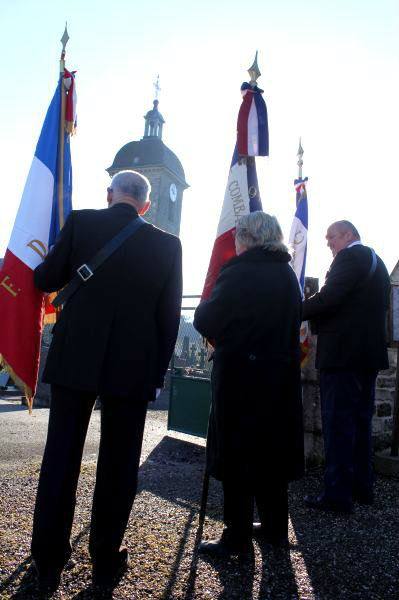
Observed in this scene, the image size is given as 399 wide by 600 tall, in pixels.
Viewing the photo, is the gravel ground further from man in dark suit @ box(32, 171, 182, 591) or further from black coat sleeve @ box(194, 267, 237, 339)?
black coat sleeve @ box(194, 267, 237, 339)

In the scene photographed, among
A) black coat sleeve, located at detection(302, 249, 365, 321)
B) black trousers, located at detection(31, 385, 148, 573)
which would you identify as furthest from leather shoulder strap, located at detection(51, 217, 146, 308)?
black coat sleeve, located at detection(302, 249, 365, 321)

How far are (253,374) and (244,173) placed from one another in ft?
7.19

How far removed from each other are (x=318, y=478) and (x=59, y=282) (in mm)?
3046

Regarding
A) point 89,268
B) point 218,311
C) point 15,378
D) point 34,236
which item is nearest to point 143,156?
point 34,236

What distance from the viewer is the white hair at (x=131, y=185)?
247cm

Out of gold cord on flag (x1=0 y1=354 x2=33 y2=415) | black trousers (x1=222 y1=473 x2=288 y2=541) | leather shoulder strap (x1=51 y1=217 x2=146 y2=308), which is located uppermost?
leather shoulder strap (x1=51 y1=217 x2=146 y2=308)

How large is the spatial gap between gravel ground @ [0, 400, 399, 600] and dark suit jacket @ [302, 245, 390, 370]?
1.07 meters

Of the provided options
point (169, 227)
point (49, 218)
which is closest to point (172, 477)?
point (49, 218)

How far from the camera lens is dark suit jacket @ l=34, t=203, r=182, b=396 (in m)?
2.19

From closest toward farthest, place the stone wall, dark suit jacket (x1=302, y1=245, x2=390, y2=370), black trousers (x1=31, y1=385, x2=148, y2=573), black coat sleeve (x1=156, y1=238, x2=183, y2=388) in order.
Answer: black trousers (x1=31, y1=385, x2=148, y2=573), black coat sleeve (x1=156, y1=238, x2=183, y2=388), dark suit jacket (x1=302, y1=245, x2=390, y2=370), the stone wall

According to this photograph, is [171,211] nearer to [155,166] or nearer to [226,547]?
[155,166]

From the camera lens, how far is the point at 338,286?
3436mm

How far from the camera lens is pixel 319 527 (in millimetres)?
3061

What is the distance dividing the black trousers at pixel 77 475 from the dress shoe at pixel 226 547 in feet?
1.81
